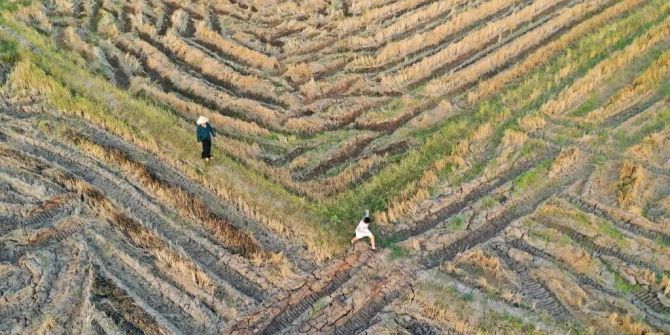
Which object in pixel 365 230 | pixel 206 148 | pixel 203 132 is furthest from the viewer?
pixel 206 148

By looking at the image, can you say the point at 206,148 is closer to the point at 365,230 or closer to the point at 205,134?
the point at 205,134

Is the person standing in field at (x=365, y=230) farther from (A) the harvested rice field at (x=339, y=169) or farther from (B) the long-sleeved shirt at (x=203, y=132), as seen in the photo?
(B) the long-sleeved shirt at (x=203, y=132)

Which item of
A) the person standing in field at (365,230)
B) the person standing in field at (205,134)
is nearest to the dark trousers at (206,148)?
the person standing in field at (205,134)

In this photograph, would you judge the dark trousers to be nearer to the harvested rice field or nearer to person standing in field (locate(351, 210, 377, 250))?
the harvested rice field

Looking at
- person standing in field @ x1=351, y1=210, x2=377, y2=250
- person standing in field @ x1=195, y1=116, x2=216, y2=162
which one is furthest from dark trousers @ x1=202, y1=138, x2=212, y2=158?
person standing in field @ x1=351, y1=210, x2=377, y2=250

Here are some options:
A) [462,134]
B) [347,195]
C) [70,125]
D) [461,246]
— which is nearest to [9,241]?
[70,125]

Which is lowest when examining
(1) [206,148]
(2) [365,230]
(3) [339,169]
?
(2) [365,230]

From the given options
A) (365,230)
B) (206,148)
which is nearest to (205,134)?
(206,148)
